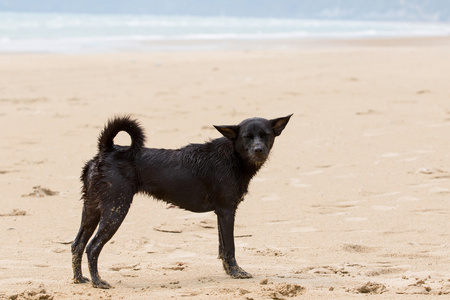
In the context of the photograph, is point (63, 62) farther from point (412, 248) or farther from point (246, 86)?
point (412, 248)

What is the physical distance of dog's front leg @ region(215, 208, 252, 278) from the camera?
17.1 feet

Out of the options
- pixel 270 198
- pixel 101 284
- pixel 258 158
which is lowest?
pixel 101 284

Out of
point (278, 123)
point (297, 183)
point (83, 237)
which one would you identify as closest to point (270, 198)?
point (297, 183)

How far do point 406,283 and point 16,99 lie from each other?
37.7 ft

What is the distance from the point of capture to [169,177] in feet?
16.9

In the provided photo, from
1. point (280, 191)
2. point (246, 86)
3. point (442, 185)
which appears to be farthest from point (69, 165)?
point (246, 86)

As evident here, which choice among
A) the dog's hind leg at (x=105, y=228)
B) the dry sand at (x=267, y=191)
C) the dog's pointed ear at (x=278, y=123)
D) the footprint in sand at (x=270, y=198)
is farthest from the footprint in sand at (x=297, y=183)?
the dog's hind leg at (x=105, y=228)

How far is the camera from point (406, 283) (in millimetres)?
4875

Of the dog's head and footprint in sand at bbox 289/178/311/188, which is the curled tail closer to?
the dog's head

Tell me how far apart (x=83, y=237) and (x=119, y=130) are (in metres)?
0.84

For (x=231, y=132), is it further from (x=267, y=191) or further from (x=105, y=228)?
(x=267, y=191)

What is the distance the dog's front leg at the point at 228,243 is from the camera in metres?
5.20

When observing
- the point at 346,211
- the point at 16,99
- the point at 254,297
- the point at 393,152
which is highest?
the point at 16,99

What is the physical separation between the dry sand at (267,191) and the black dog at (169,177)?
13.5 inches
